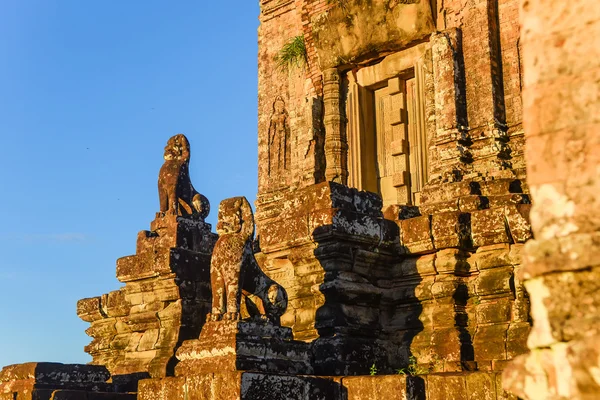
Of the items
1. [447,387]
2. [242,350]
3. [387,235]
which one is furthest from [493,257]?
[242,350]

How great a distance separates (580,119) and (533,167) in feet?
0.84

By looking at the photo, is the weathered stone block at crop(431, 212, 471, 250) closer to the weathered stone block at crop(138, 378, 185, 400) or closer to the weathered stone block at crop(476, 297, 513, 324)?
the weathered stone block at crop(476, 297, 513, 324)

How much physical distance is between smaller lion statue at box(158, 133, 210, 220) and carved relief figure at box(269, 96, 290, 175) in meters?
3.68


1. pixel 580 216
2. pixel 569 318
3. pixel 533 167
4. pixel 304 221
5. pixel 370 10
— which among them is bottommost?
pixel 569 318

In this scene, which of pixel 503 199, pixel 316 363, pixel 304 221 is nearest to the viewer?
pixel 316 363

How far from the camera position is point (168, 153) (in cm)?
1331

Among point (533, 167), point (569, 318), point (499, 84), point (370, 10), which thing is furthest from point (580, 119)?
point (370, 10)

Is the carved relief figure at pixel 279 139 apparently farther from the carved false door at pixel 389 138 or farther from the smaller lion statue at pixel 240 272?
the smaller lion statue at pixel 240 272

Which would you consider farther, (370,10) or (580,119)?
(370,10)

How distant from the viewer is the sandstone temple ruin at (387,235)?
3.45 metres

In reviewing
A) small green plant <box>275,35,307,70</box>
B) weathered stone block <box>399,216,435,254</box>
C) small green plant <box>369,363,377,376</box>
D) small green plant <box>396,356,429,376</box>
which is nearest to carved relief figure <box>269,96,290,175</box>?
small green plant <box>275,35,307,70</box>

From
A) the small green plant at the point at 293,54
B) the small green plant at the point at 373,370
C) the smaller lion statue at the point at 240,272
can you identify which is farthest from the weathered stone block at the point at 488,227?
the small green plant at the point at 293,54

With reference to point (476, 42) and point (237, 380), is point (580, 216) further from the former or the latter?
point (476, 42)

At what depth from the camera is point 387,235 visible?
33.6 ft
